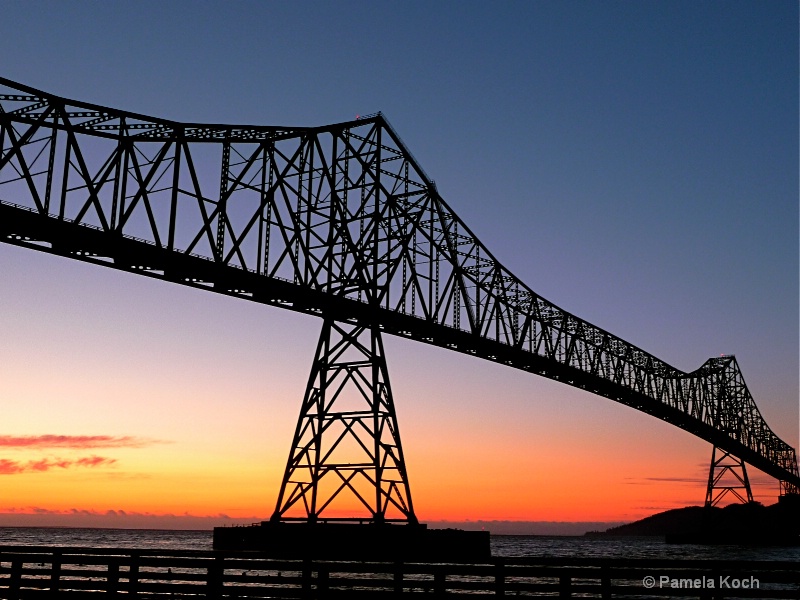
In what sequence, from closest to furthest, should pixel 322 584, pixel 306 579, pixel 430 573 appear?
pixel 430 573
pixel 322 584
pixel 306 579

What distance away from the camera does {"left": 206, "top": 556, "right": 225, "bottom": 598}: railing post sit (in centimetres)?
1594

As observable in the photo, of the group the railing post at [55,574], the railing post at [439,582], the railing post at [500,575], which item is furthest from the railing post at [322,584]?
the railing post at [55,574]

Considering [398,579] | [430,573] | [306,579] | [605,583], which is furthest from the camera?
[306,579]

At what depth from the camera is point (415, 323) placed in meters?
51.3

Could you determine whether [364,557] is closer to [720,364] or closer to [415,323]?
[415,323]

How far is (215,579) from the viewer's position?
16.0 m

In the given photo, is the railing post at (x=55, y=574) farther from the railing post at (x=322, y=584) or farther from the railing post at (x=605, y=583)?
the railing post at (x=605, y=583)

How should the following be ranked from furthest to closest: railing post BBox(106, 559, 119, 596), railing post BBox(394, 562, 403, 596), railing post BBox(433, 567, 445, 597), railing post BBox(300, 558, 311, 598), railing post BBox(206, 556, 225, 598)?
1. railing post BBox(106, 559, 119, 596)
2. railing post BBox(206, 556, 225, 598)
3. railing post BBox(300, 558, 311, 598)
4. railing post BBox(394, 562, 403, 596)
5. railing post BBox(433, 567, 445, 597)

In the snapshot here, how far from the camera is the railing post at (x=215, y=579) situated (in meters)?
15.9

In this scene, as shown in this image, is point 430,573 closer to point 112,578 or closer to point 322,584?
point 322,584

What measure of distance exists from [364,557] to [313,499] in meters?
4.17

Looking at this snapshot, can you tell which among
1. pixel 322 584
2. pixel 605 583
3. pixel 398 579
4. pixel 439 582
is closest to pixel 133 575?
pixel 322 584

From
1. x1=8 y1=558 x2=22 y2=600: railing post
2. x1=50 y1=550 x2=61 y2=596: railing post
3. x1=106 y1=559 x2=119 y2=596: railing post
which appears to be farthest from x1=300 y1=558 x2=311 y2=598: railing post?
x1=8 y1=558 x2=22 y2=600: railing post

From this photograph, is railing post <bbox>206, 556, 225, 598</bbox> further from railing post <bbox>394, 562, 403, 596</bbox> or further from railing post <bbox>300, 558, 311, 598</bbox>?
railing post <bbox>394, 562, 403, 596</bbox>
